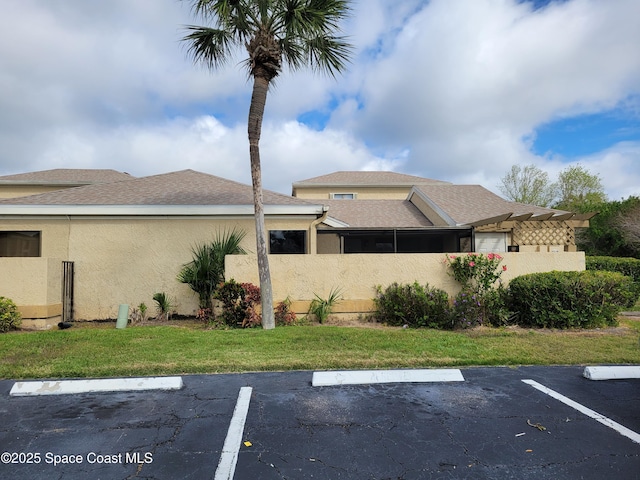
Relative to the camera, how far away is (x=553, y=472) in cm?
303

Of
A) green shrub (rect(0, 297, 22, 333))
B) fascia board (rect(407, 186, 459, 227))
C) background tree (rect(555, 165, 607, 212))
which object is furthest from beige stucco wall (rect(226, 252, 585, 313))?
background tree (rect(555, 165, 607, 212))

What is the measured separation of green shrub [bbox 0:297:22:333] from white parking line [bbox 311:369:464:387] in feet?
25.2

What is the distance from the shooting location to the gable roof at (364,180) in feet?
83.9

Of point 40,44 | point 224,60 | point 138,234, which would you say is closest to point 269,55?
point 224,60

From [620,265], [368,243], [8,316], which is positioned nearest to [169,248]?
[8,316]

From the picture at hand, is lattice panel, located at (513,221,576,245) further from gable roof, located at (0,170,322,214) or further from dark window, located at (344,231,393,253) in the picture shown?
gable roof, located at (0,170,322,214)

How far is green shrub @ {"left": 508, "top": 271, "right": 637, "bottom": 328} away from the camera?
29.1 ft

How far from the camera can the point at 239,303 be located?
920 centimetres

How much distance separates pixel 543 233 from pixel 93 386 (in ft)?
45.9

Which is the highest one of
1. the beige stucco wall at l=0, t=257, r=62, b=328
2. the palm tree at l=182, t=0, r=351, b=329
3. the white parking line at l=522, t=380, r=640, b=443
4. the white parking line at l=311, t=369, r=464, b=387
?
the palm tree at l=182, t=0, r=351, b=329

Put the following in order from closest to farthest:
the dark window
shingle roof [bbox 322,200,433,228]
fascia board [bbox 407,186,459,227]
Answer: fascia board [bbox 407,186,459,227], shingle roof [bbox 322,200,433,228], the dark window

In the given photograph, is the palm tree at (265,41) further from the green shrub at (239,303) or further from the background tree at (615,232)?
the background tree at (615,232)

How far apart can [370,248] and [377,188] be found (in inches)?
328

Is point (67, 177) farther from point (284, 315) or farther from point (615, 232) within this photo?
point (615, 232)
